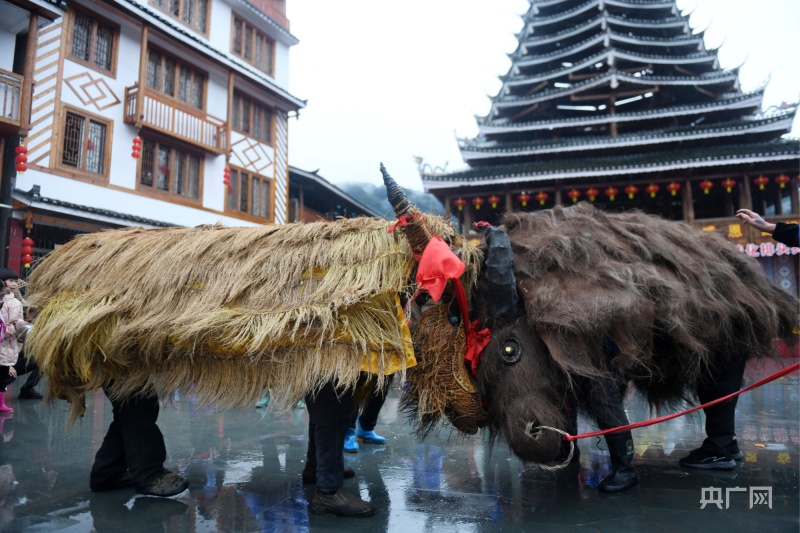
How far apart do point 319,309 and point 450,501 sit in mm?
1593

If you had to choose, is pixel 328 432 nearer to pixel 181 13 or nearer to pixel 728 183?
pixel 181 13

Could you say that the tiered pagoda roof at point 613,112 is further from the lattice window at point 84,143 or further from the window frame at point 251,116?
the lattice window at point 84,143

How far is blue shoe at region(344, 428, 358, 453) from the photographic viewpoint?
512 cm

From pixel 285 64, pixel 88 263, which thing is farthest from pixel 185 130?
pixel 88 263

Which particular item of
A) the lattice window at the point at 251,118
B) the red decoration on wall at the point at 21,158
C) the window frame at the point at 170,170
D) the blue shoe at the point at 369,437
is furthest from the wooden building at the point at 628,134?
the blue shoe at the point at 369,437

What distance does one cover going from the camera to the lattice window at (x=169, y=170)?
1438 cm

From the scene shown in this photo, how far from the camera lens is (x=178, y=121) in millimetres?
14891

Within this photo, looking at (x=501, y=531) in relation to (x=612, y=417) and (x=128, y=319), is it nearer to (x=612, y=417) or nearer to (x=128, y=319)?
(x=612, y=417)

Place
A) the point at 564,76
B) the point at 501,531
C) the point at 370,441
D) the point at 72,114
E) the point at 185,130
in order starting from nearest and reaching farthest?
the point at 501,531 → the point at 370,441 → the point at 72,114 → the point at 185,130 → the point at 564,76

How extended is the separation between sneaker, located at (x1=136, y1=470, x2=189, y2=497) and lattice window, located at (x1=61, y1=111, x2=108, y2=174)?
10785mm

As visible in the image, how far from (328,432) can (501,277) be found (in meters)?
1.44

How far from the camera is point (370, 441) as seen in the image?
558cm

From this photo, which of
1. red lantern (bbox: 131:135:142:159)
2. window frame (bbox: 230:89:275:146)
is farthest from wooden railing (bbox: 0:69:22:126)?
window frame (bbox: 230:89:275:146)

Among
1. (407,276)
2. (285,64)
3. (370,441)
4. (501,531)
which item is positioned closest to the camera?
(501,531)
